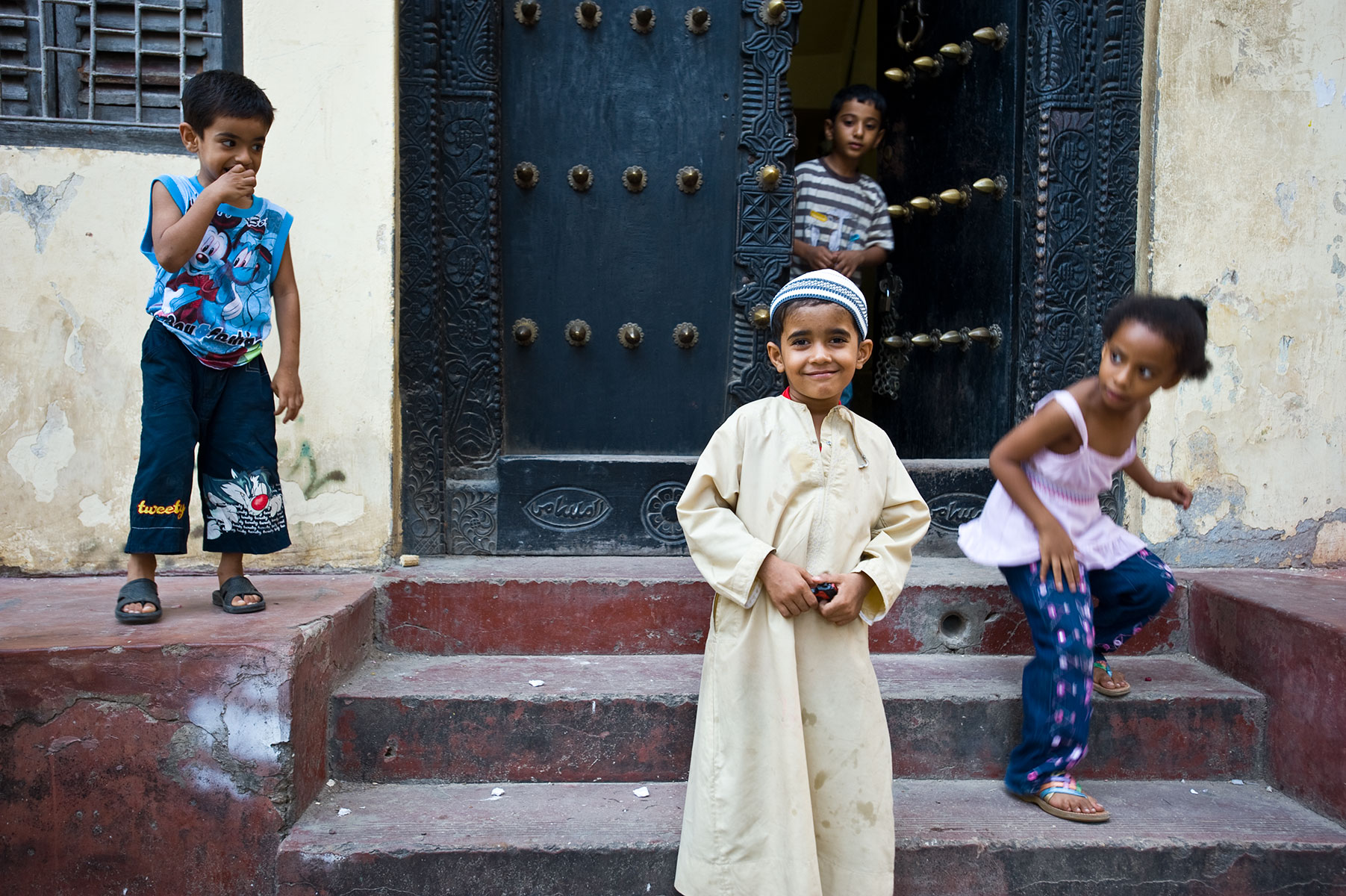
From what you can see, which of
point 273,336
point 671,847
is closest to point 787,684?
point 671,847

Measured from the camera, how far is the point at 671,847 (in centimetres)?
212

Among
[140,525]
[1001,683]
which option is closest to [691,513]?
[1001,683]

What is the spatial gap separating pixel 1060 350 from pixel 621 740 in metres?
2.11

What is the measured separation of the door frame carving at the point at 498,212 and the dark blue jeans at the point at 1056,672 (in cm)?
117

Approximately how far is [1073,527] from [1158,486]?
308mm

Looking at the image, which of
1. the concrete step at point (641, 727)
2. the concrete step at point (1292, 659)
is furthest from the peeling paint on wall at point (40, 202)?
the concrete step at point (1292, 659)

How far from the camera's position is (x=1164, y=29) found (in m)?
3.17

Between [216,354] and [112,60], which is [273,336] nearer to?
[216,354]

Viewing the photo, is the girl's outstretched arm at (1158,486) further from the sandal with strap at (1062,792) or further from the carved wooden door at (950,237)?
the carved wooden door at (950,237)

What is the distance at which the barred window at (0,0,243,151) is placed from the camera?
9.82 feet

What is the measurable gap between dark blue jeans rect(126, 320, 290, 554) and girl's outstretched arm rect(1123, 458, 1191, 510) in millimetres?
2300

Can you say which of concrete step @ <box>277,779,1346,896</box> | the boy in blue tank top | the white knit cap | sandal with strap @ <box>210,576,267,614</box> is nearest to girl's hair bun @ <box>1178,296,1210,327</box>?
the white knit cap

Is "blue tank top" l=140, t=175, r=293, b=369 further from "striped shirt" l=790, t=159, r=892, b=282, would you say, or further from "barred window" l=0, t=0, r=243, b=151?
"striped shirt" l=790, t=159, r=892, b=282

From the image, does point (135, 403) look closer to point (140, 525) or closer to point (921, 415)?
point (140, 525)
